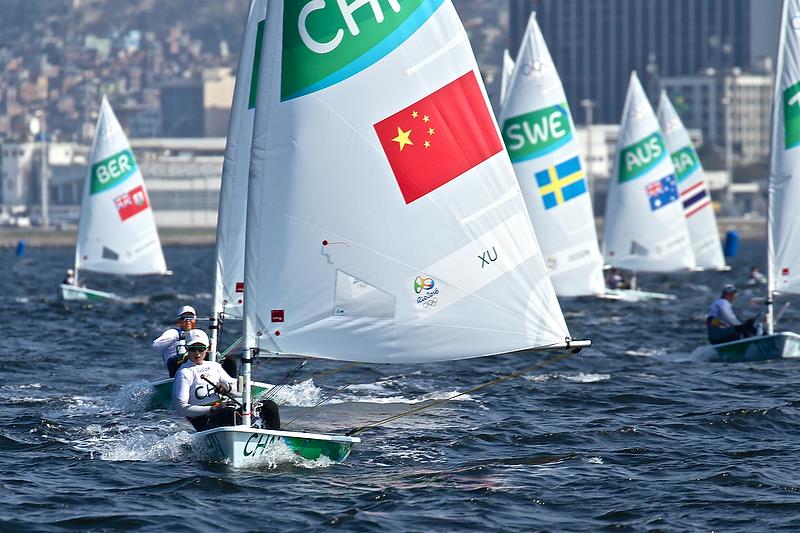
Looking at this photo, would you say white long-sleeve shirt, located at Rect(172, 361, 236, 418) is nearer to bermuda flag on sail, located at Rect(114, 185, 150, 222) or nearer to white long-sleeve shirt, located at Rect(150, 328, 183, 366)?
white long-sleeve shirt, located at Rect(150, 328, 183, 366)

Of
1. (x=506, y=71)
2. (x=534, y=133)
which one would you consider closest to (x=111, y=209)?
(x=506, y=71)

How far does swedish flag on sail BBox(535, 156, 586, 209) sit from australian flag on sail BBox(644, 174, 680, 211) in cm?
805

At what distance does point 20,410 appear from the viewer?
72.6 ft

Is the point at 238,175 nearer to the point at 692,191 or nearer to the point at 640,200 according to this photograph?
the point at 640,200

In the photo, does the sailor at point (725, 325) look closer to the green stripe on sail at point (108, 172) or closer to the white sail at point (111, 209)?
the white sail at point (111, 209)

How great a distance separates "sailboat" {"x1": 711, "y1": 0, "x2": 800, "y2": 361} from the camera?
28531 millimetres

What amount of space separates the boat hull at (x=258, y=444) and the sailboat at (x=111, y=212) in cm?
2819

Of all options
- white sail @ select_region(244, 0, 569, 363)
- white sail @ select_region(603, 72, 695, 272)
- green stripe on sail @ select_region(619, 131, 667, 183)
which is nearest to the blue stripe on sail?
white sail @ select_region(244, 0, 569, 363)

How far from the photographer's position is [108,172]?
4519 centimetres

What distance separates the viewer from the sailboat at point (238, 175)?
22.5m

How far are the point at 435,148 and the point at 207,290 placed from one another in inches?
1755

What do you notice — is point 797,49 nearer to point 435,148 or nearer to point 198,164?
point 435,148

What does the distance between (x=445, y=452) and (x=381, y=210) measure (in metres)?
3.52

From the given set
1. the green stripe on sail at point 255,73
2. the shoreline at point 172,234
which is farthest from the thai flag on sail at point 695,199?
the shoreline at point 172,234
